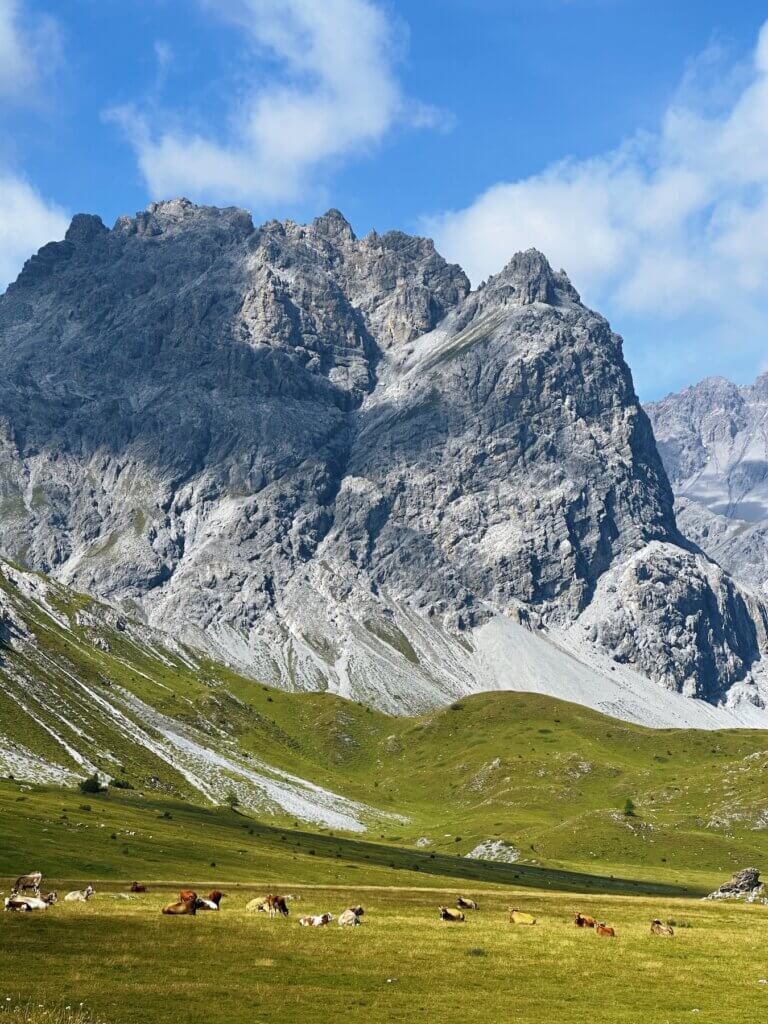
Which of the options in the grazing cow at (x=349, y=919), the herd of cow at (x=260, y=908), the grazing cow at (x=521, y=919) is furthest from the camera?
the grazing cow at (x=521, y=919)

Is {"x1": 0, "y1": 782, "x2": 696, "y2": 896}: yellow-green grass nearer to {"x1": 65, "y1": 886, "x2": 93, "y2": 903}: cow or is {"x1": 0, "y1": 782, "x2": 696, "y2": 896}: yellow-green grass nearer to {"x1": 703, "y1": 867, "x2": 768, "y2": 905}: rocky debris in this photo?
{"x1": 65, "y1": 886, "x2": 93, "y2": 903}: cow

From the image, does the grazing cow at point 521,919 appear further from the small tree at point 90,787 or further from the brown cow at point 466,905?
the small tree at point 90,787

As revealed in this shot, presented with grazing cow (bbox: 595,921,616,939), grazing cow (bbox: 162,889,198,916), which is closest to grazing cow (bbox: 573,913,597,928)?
grazing cow (bbox: 595,921,616,939)

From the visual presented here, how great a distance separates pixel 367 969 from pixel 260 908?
14879 mm

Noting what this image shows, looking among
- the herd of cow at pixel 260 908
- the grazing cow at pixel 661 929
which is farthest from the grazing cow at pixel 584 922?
the grazing cow at pixel 661 929

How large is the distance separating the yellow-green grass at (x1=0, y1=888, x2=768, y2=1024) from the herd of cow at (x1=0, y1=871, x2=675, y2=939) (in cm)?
77

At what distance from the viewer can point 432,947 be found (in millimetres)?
41406

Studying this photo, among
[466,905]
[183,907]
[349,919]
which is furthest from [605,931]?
[183,907]

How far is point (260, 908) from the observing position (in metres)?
49.4

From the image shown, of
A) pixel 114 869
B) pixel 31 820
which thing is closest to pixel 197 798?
pixel 31 820

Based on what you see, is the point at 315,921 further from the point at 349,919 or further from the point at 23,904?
the point at 23,904

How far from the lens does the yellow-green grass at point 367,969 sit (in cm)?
2952

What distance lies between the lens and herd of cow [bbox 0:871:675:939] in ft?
147

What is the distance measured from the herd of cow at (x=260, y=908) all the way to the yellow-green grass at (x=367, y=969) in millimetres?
768
